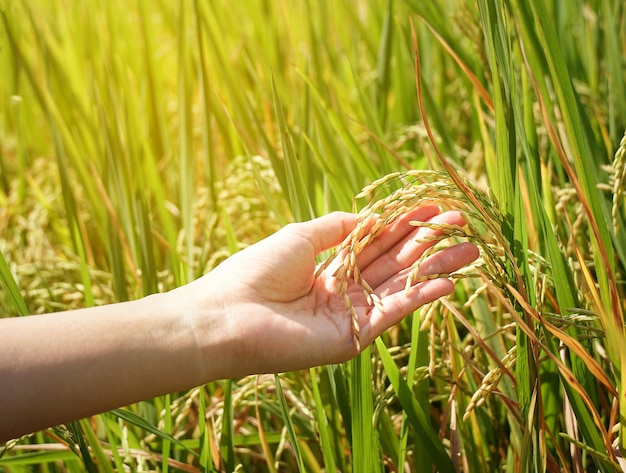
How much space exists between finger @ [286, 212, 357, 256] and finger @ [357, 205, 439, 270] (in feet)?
0.17

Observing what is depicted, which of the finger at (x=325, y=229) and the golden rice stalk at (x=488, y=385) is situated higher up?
the finger at (x=325, y=229)

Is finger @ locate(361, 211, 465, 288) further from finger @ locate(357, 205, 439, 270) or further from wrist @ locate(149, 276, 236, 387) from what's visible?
wrist @ locate(149, 276, 236, 387)

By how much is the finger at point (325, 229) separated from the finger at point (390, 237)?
0.17 feet

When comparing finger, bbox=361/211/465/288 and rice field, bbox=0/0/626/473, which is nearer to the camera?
rice field, bbox=0/0/626/473

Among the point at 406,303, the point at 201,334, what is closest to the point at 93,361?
the point at 201,334

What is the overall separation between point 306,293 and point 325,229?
120mm

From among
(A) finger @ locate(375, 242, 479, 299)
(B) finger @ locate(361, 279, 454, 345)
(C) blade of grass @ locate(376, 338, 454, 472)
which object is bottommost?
(C) blade of grass @ locate(376, 338, 454, 472)

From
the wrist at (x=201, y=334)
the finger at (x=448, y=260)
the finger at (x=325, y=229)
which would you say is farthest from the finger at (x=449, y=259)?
the wrist at (x=201, y=334)

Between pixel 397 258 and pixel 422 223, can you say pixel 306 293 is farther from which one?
pixel 422 223

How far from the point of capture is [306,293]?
1.06 m

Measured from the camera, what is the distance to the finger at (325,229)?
1.02m

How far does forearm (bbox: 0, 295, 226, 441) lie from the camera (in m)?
0.84

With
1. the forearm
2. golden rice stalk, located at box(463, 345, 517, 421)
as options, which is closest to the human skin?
the forearm

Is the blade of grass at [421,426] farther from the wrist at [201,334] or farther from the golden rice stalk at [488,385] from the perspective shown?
the wrist at [201,334]
